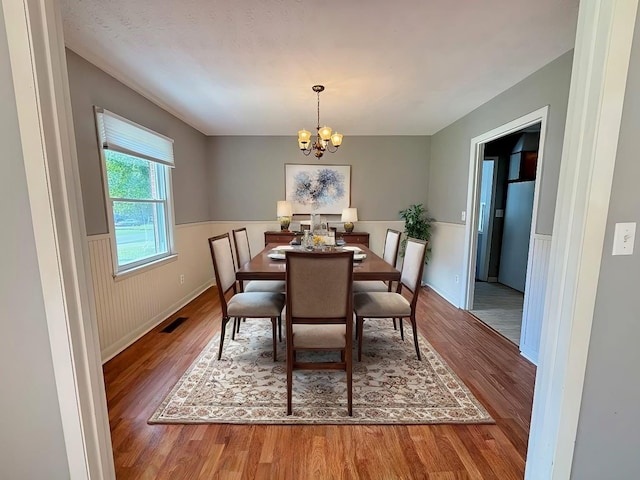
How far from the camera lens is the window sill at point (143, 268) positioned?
2.43 metres

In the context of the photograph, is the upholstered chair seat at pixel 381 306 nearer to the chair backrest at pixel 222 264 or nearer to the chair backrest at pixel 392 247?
the chair backrest at pixel 392 247

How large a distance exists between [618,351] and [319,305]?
1.27m

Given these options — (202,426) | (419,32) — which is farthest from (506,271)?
(202,426)

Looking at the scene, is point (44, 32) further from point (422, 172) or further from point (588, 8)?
point (422, 172)

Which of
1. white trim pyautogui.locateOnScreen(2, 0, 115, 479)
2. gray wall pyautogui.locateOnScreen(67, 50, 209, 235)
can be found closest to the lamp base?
gray wall pyautogui.locateOnScreen(67, 50, 209, 235)

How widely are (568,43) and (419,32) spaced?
3.51 feet

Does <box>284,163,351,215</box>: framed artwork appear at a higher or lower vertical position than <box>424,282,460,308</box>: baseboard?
higher

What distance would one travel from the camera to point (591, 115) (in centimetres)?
88

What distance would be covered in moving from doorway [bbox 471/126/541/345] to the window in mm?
3813

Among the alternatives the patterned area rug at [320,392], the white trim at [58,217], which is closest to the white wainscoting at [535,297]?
the patterned area rug at [320,392]

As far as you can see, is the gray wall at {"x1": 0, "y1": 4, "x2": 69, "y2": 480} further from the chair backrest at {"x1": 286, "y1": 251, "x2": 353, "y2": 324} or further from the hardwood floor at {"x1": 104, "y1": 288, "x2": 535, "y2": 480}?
the chair backrest at {"x1": 286, "y1": 251, "x2": 353, "y2": 324}

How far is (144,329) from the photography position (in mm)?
2738

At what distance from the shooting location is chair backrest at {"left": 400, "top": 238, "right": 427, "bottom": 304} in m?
2.22

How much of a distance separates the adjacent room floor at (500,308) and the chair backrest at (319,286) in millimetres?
2012
